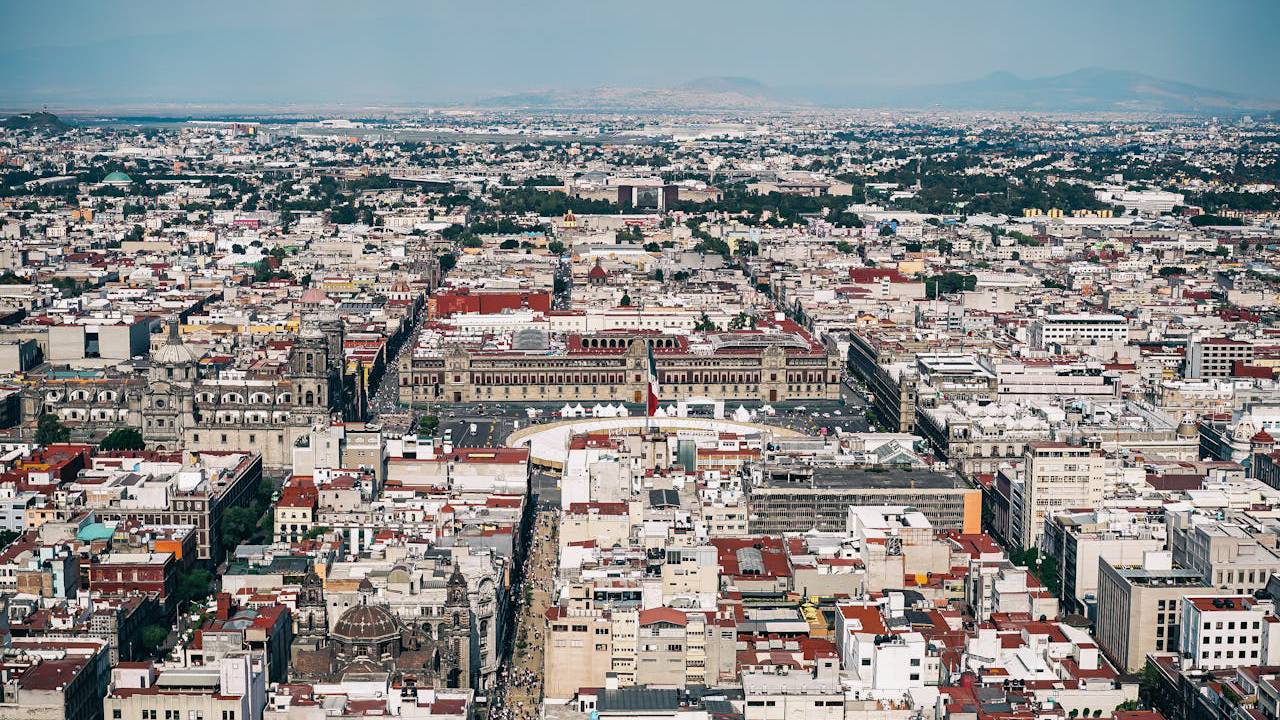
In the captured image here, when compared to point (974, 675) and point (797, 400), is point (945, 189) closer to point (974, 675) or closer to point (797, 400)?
point (797, 400)

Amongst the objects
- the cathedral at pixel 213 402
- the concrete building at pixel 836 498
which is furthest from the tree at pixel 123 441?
the concrete building at pixel 836 498

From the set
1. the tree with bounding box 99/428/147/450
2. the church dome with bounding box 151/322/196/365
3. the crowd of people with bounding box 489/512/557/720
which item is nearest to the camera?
the crowd of people with bounding box 489/512/557/720

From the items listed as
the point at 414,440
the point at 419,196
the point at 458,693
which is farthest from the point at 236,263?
the point at 458,693

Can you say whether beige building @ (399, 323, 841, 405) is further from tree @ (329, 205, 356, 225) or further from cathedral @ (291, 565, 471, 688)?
tree @ (329, 205, 356, 225)

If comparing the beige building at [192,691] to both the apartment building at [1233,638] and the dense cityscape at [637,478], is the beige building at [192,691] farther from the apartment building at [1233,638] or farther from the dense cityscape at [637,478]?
the apartment building at [1233,638]

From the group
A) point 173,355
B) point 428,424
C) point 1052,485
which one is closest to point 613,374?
point 428,424

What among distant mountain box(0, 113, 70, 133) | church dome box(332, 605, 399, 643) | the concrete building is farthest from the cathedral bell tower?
distant mountain box(0, 113, 70, 133)

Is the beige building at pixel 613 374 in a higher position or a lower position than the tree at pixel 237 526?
higher
